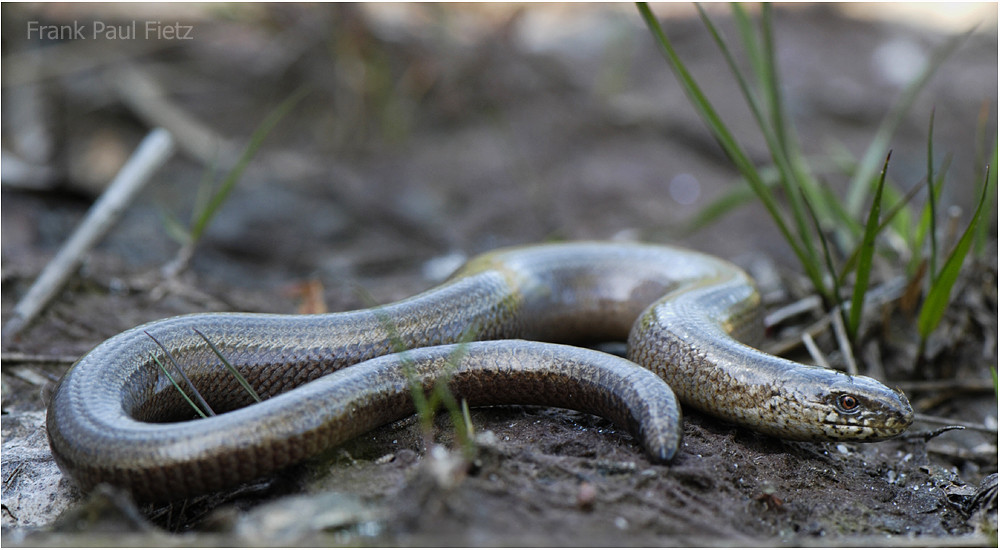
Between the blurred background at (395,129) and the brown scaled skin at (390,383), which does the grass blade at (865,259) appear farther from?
the blurred background at (395,129)

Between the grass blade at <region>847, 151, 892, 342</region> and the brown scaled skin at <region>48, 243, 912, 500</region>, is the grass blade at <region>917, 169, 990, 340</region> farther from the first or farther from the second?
the brown scaled skin at <region>48, 243, 912, 500</region>

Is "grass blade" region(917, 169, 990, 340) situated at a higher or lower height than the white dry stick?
higher

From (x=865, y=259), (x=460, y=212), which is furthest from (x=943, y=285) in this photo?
(x=460, y=212)

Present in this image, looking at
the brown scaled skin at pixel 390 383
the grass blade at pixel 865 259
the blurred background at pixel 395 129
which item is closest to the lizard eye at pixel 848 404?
the brown scaled skin at pixel 390 383

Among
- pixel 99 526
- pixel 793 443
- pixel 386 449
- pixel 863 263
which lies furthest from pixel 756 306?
pixel 99 526

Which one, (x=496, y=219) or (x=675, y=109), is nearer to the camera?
(x=496, y=219)

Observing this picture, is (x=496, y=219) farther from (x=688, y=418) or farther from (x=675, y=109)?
(x=688, y=418)

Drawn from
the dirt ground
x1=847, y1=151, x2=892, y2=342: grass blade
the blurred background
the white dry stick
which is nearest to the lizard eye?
the dirt ground

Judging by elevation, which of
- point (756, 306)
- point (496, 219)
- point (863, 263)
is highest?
point (863, 263)

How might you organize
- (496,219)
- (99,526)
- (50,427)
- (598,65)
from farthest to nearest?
1. (598,65)
2. (496,219)
3. (50,427)
4. (99,526)
